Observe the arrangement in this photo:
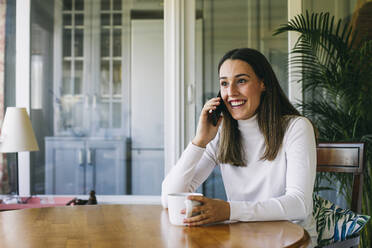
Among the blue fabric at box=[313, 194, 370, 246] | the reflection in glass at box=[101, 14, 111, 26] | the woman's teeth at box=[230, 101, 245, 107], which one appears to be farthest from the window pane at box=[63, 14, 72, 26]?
the blue fabric at box=[313, 194, 370, 246]

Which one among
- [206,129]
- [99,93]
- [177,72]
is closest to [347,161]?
[206,129]

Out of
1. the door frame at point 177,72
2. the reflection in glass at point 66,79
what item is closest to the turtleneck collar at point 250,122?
the door frame at point 177,72

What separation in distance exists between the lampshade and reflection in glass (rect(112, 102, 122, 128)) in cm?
70

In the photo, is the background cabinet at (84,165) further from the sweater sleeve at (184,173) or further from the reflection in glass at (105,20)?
the sweater sleeve at (184,173)

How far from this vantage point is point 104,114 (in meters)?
3.27

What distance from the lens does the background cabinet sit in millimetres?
3287

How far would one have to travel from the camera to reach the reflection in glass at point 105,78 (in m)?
3.25

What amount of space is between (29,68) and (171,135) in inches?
47.7

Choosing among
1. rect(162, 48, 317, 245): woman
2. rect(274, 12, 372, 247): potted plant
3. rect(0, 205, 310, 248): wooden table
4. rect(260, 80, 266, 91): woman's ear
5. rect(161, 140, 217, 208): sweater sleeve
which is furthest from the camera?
rect(274, 12, 372, 247): potted plant

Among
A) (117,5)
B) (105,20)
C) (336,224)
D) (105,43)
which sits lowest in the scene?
(336,224)

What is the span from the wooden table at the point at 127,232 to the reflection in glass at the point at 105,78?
6.53ft

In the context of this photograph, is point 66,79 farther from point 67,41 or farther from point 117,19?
point 117,19

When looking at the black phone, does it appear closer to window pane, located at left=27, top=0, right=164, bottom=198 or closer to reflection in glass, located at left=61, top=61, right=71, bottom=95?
window pane, located at left=27, top=0, right=164, bottom=198

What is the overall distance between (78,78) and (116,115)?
40 centimetres
